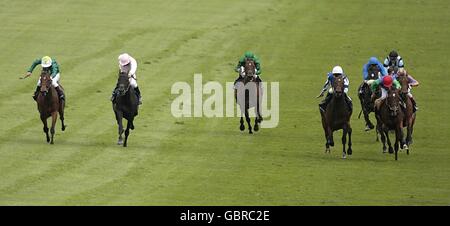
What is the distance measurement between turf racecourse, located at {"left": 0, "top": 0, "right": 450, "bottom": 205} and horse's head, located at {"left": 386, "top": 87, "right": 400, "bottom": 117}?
1218mm

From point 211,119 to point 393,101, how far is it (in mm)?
8434

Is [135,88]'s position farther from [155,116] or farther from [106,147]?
[155,116]

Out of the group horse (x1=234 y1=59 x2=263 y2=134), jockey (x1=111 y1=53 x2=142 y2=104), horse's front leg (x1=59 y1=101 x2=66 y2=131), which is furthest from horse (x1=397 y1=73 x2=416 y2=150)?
horse's front leg (x1=59 y1=101 x2=66 y2=131)

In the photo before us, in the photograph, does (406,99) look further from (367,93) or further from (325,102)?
(367,93)

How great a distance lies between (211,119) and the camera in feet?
128

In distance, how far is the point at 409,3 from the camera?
60.6 metres

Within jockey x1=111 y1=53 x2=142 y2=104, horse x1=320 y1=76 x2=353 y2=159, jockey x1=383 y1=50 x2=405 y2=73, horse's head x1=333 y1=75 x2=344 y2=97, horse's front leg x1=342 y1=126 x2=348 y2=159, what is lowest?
horse's front leg x1=342 y1=126 x2=348 y2=159

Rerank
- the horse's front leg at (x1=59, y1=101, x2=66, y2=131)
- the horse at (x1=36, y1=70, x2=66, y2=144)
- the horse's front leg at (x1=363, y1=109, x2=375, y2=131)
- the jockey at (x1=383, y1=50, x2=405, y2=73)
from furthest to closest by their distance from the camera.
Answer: the horse's front leg at (x1=363, y1=109, x2=375, y2=131) < the jockey at (x1=383, y1=50, x2=405, y2=73) < the horse's front leg at (x1=59, y1=101, x2=66, y2=131) < the horse at (x1=36, y1=70, x2=66, y2=144)

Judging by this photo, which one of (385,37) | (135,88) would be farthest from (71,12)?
(135,88)

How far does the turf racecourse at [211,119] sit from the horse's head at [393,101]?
1.22 meters

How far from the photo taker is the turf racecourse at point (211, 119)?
93.1 feet

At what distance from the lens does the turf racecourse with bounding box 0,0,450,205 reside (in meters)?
28.4

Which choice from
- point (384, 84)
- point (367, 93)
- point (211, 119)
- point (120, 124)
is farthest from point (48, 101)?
point (367, 93)

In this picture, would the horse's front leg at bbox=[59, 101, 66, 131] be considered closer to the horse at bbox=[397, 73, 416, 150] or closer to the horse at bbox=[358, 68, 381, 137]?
the horse at bbox=[358, 68, 381, 137]
